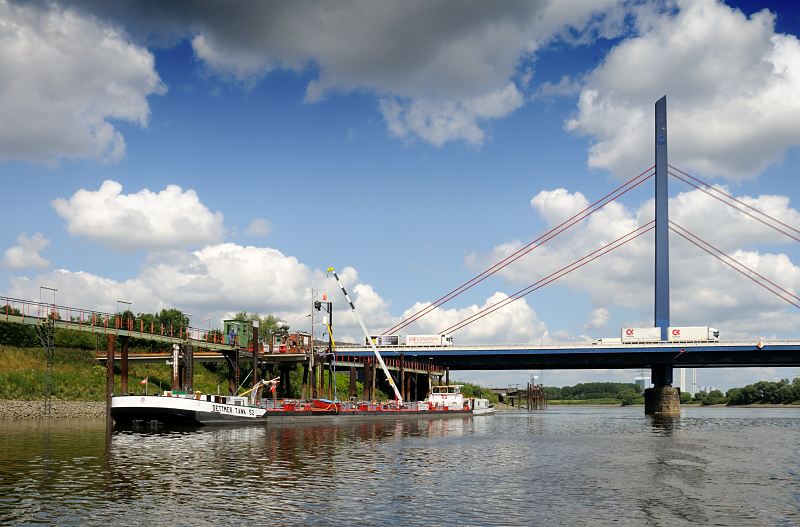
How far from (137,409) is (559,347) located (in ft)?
254

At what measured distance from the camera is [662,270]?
118125 mm

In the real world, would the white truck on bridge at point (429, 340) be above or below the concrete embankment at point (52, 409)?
above

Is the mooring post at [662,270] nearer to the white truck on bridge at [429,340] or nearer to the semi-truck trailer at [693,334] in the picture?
the semi-truck trailer at [693,334]

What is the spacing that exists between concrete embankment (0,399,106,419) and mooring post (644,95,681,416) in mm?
81250

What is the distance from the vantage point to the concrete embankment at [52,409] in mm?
73188

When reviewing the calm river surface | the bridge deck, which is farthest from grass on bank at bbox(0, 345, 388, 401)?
the bridge deck

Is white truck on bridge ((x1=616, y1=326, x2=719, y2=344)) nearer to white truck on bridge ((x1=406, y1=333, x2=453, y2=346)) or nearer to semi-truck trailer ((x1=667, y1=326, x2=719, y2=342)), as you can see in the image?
semi-truck trailer ((x1=667, y1=326, x2=719, y2=342))

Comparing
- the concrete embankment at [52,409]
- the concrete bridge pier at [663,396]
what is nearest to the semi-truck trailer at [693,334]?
the concrete bridge pier at [663,396]

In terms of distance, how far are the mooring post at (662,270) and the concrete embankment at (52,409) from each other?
81250 mm

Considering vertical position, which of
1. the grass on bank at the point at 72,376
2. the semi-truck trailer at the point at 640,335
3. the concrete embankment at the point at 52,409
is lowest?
the concrete embankment at the point at 52,409

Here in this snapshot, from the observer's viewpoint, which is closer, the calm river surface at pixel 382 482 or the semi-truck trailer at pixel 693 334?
the calm river surface at pixel 382 482

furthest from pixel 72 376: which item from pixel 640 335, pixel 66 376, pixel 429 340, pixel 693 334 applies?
pixel 693 334

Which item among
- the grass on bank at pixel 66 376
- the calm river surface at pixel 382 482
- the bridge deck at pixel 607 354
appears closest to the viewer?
the calm river surface at pixel 382 482

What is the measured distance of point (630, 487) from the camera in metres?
31.5
